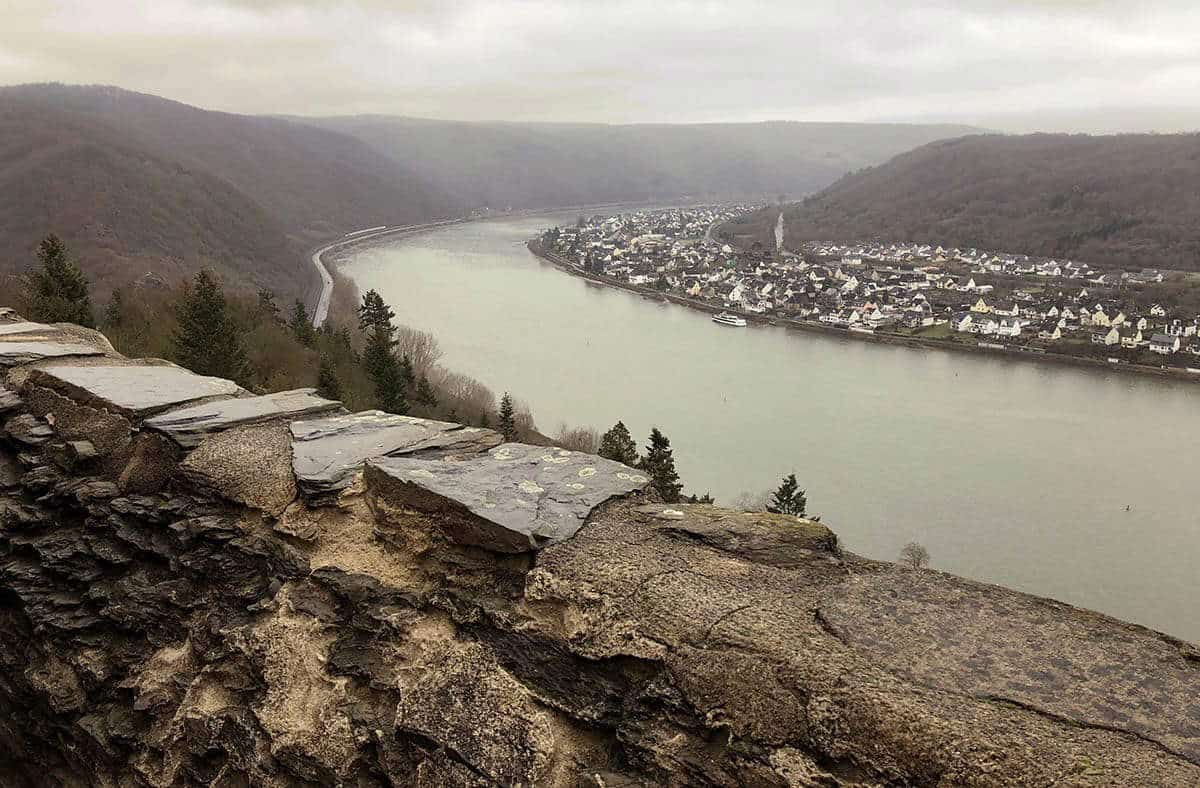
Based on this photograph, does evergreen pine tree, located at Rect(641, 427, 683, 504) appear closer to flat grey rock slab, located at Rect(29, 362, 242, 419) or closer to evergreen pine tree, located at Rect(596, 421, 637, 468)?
evergreen pine tree, located at Rect(596, 421, 637, 468)

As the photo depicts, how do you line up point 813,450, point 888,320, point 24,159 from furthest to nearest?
point 24,159 → point 888,320 → point 813,450

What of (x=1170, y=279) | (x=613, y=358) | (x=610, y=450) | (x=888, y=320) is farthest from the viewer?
(x=1170, y=279)

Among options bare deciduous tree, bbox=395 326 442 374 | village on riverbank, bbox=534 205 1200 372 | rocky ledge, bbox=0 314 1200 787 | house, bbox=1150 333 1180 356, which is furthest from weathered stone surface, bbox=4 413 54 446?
house, bbox=1150 333 1180 356

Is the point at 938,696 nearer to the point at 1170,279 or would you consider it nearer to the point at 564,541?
the point at 564,541

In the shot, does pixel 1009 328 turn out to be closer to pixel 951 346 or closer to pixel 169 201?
pixel 951 346

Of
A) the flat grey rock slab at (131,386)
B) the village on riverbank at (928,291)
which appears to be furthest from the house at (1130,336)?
the flat grey rock slab at (131,386)

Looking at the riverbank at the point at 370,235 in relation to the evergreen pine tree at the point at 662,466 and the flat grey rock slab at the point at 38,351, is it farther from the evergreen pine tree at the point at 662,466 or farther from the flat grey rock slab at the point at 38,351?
the flat grey rock slab at the point at 38,351

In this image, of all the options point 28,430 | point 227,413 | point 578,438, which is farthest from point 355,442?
point 578,438

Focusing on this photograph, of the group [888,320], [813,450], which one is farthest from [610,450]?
[888,320]
